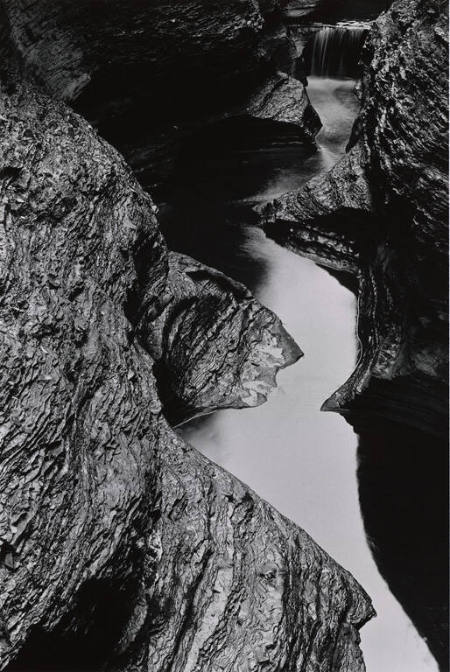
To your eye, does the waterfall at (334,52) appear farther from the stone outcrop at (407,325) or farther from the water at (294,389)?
the stone outcrop at (407,325)

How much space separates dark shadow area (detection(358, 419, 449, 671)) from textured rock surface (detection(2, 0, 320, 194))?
5295mm

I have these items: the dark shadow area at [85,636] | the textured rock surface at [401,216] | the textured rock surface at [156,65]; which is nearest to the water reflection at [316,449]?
the textured rock surface at [401,216]

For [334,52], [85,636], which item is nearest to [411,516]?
[85,636]

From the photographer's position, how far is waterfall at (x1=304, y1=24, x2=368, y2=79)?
37.4 ft

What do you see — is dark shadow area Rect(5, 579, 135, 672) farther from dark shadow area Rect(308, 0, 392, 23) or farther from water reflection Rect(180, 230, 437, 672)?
dark shadow area Rect(308, 0, 392, 23)

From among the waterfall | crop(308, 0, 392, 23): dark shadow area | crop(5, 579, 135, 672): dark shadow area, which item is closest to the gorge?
crop(5, 579, 135, 672): dark shadow area

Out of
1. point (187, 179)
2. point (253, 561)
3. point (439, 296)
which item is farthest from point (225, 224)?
point (253, 561)

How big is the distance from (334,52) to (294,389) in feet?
26.4

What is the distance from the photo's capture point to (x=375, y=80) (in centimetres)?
657

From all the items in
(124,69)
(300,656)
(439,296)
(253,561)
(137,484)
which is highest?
(124,69)

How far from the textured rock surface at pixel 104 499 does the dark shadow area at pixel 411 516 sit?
0.44 m

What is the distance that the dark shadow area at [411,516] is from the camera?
15.0 feet

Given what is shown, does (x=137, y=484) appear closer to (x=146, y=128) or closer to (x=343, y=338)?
(x=343, y=338)

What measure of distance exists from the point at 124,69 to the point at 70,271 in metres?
4.92
